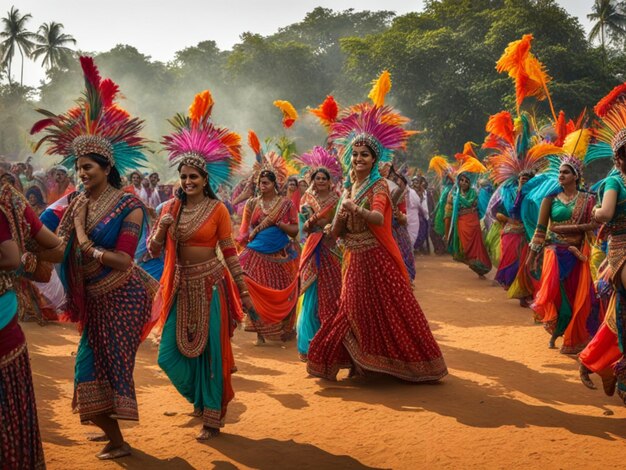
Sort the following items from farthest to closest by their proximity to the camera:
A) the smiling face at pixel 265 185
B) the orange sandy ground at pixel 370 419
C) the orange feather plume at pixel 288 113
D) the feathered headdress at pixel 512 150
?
the orange feather plume at pixel 288 113 < the feathered headdress at pixel 512 150 < the smiling face at pixel 265 185 < the orange sandy ground at pixel 370 419

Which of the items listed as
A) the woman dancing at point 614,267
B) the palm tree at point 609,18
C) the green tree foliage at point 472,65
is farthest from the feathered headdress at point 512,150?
the palm tree at point 609,18

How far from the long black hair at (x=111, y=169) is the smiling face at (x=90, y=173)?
0.08ft

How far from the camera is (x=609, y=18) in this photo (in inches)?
1966

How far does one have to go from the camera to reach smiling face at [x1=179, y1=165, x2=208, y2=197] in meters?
5.67

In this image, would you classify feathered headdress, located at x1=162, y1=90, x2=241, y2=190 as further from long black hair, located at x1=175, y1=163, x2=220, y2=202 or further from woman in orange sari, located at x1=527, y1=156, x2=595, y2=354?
woman in orange sari, located at x1=527, y1=156, x2=595, y2=354

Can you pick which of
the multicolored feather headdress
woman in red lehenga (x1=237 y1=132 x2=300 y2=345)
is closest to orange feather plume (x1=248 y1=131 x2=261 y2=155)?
woman in red lehenga (x1=237 y1=132 x2=300 y2=345)

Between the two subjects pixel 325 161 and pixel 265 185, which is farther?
pixel 265 185

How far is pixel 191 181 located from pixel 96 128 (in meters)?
0.84

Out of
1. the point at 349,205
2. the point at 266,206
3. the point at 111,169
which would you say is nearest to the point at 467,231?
the point at 266,206

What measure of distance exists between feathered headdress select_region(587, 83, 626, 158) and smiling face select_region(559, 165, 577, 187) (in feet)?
3.70

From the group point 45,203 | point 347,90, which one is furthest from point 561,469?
point 347,90

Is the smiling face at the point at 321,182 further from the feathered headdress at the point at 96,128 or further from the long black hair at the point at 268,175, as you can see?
the feathered headdress at the point at 96,128

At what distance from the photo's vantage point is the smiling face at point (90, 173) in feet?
16.2

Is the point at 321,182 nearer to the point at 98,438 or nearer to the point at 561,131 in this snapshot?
the point at 561,131
